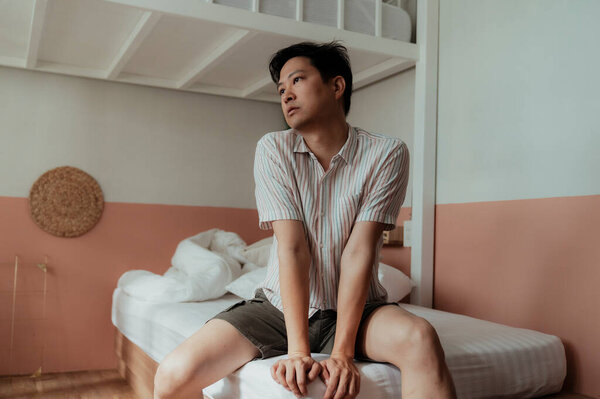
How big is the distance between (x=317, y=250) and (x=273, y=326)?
230 mm

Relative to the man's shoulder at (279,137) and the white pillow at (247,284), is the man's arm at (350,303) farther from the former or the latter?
the white pillow at (247,284)

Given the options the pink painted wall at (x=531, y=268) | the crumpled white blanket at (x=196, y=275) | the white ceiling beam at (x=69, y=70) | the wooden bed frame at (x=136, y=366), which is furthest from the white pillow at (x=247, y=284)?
the white ceiling beam at (x=69, y=70)

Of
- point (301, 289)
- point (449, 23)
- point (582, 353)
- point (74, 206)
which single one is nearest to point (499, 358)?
point (582, 353)

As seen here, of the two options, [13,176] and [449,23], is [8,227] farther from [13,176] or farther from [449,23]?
[449,23]

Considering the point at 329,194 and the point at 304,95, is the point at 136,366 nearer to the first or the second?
the point at 329,194

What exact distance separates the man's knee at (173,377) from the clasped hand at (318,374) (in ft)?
0.70

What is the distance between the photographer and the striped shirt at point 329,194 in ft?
5.01

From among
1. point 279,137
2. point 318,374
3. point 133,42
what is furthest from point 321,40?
point 318,374

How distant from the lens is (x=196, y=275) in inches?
109

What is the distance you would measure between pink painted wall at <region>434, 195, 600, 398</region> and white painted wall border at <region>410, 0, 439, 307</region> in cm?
6

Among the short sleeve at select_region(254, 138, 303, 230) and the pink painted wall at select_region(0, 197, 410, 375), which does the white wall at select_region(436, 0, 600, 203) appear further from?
the short sleeve at select_region(254, 138, 303, 230)

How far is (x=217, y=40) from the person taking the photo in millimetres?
2814

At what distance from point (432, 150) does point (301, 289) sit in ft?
5.28

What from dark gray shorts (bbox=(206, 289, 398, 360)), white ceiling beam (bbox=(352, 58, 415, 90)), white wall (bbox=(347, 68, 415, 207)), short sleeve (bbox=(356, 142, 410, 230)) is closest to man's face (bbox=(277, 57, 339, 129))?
short sleeve (bbox=(356, 142, 410, 230))
